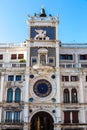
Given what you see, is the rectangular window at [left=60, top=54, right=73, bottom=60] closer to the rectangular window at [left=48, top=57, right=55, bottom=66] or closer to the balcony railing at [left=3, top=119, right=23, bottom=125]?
the rectangular window at [left=48, top=57, right=55, bottom=66]

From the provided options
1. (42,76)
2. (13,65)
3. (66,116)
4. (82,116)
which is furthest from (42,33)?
(82,116)

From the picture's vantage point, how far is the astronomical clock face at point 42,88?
169ft

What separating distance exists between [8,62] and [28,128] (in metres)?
14.9

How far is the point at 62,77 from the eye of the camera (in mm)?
52844

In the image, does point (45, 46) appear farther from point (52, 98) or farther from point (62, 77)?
point (52, 98)

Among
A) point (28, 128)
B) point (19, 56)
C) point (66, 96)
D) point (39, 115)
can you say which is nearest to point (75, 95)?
point (66, 96)

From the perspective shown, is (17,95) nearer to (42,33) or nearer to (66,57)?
A: (66,57)

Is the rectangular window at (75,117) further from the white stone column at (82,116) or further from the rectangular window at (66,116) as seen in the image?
the rectangular window at (66,116)

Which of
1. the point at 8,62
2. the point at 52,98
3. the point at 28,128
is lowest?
the point at 28,128

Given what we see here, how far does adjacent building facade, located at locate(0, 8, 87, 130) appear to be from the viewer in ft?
163

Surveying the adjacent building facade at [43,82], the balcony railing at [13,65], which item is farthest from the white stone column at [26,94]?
the balcony railing at [13,65]

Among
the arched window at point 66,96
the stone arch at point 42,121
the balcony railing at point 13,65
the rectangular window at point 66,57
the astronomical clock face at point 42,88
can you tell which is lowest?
the stone arch at point 42,121

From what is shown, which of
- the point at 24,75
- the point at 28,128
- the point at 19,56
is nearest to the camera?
the point at 28,128

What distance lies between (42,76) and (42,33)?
9663mm
